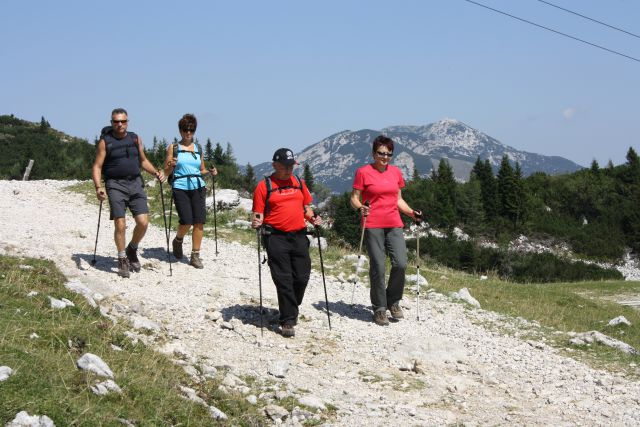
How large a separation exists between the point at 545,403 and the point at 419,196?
86.6m

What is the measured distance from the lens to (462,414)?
6.77 m

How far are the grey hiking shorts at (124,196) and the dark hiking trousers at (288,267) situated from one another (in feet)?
9.34

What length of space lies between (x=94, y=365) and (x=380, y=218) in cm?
523

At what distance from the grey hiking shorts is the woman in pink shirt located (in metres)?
3.45

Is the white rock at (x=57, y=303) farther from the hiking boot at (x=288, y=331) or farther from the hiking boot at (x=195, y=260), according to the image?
the hiking boot at (x=195, y=260)

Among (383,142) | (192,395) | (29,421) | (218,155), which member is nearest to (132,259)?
(383,142)

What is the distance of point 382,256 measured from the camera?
32.3ft

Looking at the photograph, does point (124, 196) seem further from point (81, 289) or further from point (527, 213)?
point (527, 213)

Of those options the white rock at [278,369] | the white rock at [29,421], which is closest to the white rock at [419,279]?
the white rock at [278,369]

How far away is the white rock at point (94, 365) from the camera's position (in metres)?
5.57

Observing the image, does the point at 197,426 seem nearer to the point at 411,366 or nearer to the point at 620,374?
the point at 411,366

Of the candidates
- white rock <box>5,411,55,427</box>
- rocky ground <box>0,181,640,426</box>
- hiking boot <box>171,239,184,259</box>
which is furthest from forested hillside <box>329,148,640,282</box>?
white rock <box>5,411,55,427</box>

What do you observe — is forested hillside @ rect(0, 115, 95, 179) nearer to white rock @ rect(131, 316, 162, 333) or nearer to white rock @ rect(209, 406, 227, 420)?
white rock @ rect(131, 316, 162, 333)

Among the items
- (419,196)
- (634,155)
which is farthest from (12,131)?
(634,155)
